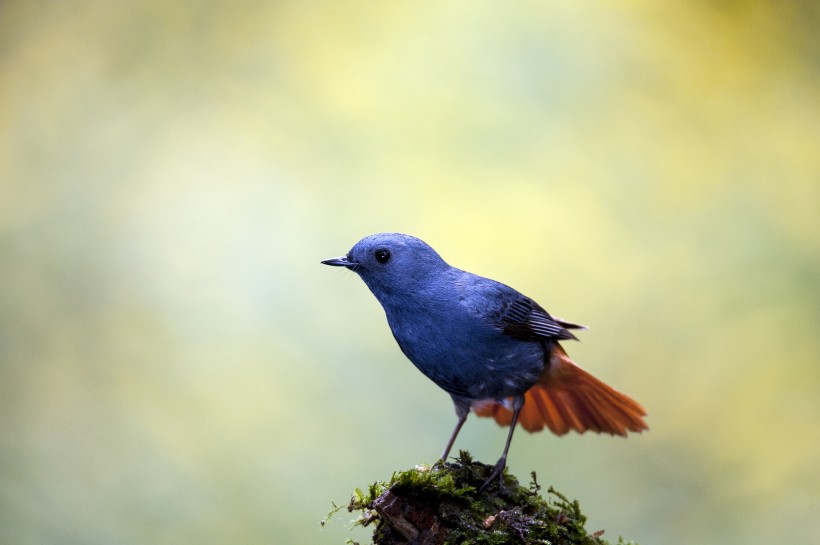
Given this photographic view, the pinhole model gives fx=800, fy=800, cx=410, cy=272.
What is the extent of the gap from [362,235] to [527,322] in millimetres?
2436

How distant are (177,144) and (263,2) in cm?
136

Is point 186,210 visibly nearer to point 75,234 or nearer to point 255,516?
point 75,234

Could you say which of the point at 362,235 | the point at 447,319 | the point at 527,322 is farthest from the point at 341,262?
the point at 362,235

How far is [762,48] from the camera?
636cm

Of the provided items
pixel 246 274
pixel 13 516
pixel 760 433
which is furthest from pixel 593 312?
pixel 13 516

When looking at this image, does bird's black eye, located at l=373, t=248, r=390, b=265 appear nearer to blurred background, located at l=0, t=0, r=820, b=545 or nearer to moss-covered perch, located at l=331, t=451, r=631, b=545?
moss-covered perch, located at l=331, t=451, r=631, b=545

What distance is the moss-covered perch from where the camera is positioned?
9.71 feet

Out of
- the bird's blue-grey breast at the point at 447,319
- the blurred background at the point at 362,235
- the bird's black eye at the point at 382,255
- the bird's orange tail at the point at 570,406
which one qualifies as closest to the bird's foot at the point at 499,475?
the bird's blue-grey breast at the point at 447,319

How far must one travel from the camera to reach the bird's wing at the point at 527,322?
359 cm

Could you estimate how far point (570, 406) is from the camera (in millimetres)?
4031

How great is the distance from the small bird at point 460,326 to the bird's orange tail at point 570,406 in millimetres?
20

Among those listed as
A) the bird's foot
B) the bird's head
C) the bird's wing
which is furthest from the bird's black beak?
the bird's foot

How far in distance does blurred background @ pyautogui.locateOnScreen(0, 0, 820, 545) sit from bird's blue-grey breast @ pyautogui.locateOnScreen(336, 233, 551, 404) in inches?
71.1

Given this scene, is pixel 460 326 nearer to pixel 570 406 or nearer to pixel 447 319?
pixel 447 319
